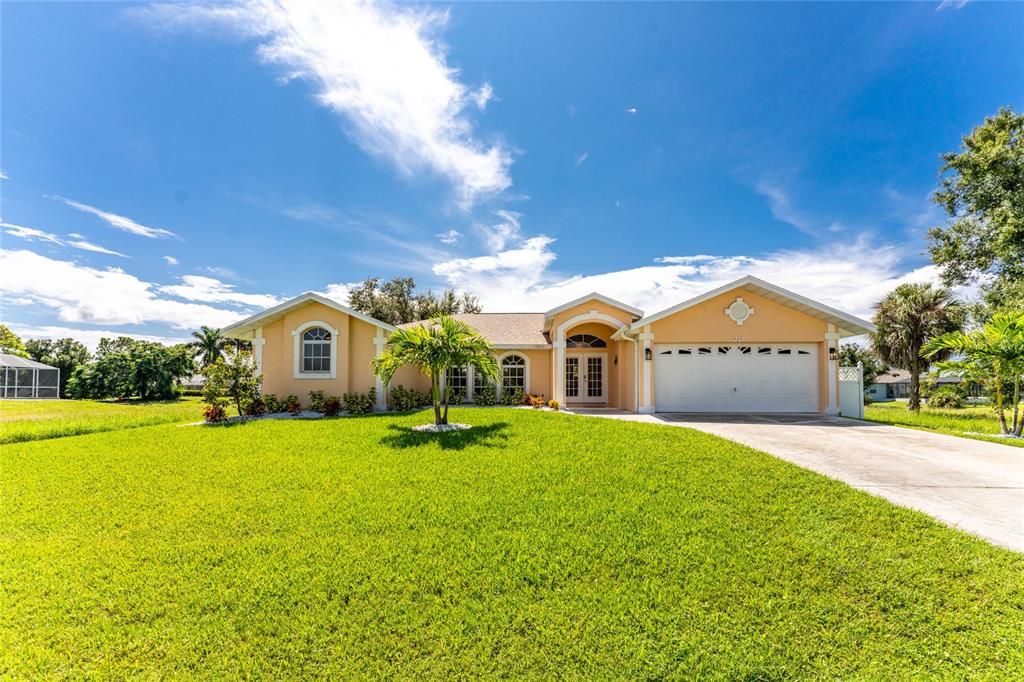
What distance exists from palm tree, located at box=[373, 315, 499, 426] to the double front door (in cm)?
757

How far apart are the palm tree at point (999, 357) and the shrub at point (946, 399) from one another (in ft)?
62.1

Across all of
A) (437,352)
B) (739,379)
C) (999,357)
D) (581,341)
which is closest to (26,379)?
(437,352)

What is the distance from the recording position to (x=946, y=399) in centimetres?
2627

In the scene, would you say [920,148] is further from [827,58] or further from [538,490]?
[538,490]

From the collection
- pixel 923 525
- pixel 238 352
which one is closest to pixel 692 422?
pixel 923 525

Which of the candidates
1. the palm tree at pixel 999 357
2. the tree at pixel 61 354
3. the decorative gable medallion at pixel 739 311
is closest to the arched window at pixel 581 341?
the decorative gable medallion at pixel 739 311

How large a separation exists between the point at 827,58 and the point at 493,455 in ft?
52.5

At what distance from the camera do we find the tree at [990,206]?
57.6ft

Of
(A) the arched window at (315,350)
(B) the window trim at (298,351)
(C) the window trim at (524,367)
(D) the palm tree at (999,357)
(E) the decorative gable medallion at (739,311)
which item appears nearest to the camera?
Answer: (D) the palm tree at (999,357)

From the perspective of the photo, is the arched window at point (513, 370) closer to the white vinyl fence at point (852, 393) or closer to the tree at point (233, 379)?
the tree at point (233, 379)

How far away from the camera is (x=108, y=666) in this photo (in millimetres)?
3150

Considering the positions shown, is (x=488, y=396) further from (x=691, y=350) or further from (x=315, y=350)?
(x=691, y=350)

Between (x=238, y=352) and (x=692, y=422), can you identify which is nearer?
(x=692, y=422)

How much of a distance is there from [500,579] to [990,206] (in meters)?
29.3
